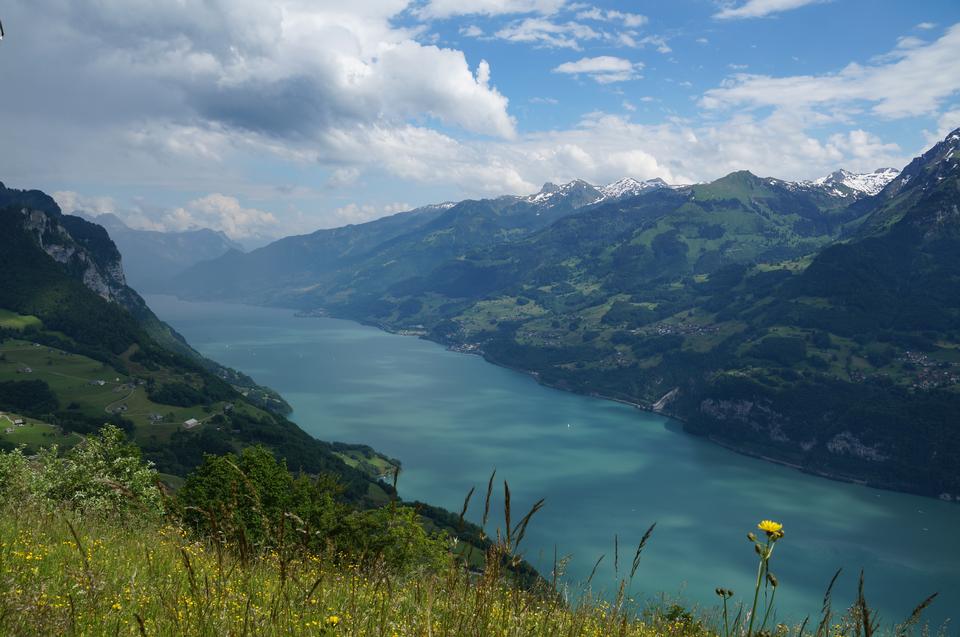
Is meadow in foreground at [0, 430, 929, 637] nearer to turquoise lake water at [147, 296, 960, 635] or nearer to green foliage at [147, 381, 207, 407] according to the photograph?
turquoise lake water at [147, 296, 960, 635]

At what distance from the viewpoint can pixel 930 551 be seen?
109562 mm

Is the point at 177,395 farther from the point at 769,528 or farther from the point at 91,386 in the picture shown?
the point at 769,528

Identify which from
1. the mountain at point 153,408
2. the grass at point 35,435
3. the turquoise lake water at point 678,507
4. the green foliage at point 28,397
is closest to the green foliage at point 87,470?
the turquoise lake water at point 678,507

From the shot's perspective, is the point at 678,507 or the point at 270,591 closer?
the point at 270,591

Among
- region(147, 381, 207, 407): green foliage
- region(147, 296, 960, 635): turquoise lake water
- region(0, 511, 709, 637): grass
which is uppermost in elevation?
region(0, 511, 709, 637): grass

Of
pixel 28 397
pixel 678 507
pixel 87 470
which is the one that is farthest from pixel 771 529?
pixel 28 397

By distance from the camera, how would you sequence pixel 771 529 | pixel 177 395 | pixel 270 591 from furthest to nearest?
1. pixel 177 395
2. pixel 270 591
3. pixel 771 529

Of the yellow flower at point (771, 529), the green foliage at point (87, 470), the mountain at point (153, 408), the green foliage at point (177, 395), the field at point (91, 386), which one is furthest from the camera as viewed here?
the green foliage at point (177, 395)

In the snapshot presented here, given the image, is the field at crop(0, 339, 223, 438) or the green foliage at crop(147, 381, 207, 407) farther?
the green foliage at crop(147, 381, 207, 407)

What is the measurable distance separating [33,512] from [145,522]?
187 cm

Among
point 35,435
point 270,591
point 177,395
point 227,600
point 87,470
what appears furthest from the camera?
point 177,395

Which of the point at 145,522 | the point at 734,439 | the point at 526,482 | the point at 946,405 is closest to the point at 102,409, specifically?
the point at 526,482

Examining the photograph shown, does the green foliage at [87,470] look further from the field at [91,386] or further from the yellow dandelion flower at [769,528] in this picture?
the field at [91,386]

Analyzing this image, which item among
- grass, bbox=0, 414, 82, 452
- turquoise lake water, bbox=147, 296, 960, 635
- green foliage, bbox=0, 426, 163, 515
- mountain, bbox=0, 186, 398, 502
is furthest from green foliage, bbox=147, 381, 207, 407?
green foliage, bbox=0, 426, 163, 515
